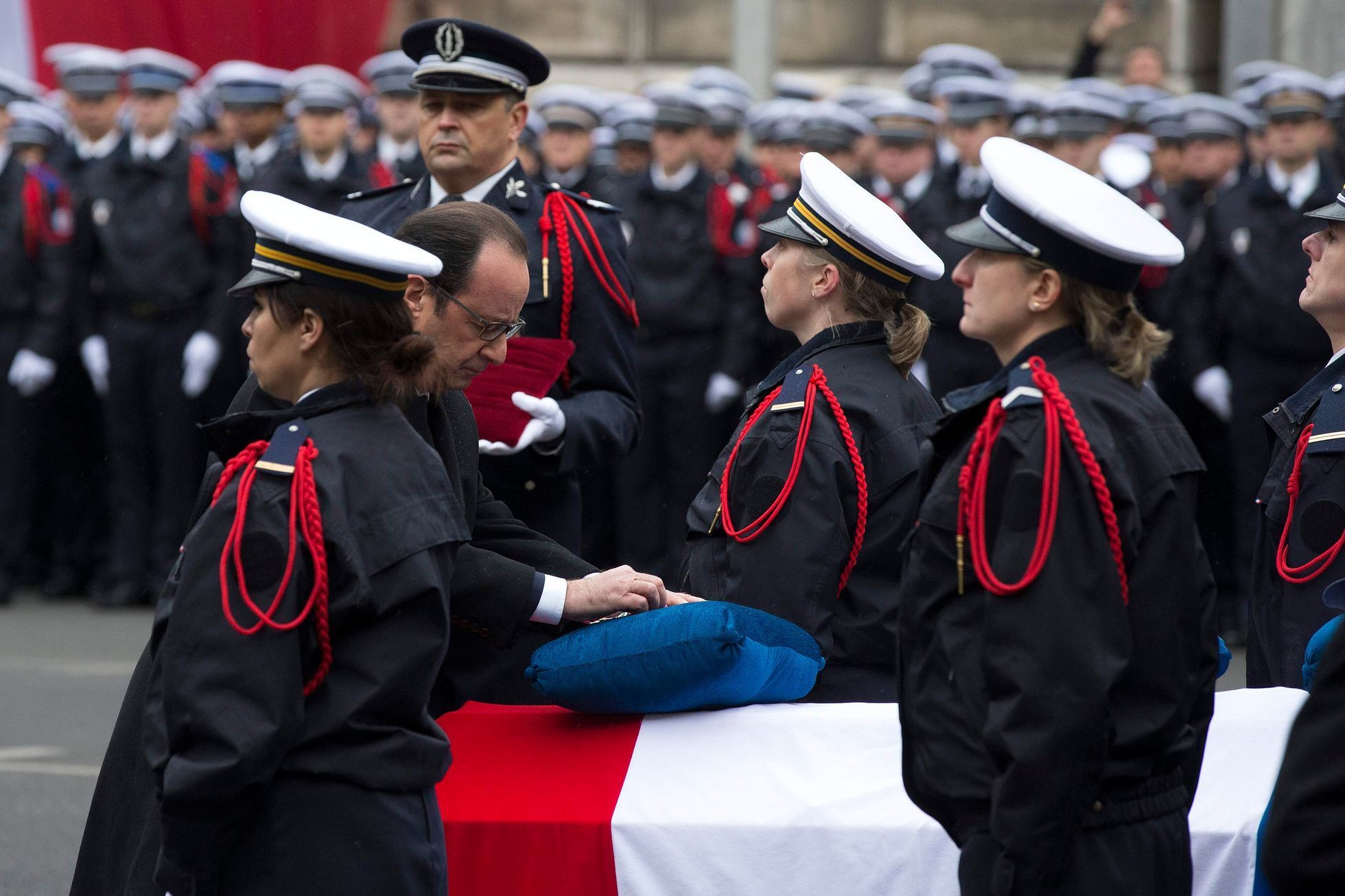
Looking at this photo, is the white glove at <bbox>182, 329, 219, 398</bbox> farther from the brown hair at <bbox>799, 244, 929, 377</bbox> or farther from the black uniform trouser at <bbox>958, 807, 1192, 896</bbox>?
the black uniform trouser at <bbox>958, 807, 1192, 896</bbox>

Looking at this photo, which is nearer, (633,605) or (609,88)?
(633,605)

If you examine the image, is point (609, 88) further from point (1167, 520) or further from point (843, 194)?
point (1167, 520)

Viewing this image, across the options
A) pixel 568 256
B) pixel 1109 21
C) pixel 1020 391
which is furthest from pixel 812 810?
pixel 1109 21

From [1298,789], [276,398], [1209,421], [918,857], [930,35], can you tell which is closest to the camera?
[1298,789]

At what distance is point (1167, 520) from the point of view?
2.72 metres

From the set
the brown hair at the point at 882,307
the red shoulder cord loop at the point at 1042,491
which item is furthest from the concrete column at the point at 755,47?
the red shoulder cord loop at the point at 1042,491

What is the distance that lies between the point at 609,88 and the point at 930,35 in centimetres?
292

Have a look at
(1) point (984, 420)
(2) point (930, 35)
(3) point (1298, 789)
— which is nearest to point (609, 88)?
(2) point (930, 35)

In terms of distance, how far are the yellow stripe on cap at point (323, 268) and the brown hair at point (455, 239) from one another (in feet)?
2.38

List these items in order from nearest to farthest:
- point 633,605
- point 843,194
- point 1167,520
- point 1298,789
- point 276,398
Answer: point 1298,789
point 1167,520
point 276,398
point 633,605
point 843,194

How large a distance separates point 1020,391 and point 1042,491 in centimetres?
18

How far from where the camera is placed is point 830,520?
12.2ft

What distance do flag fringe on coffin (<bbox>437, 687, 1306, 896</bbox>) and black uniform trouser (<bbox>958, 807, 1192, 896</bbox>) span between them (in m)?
0.60

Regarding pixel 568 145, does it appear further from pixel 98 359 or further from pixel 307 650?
pixel 307 650
